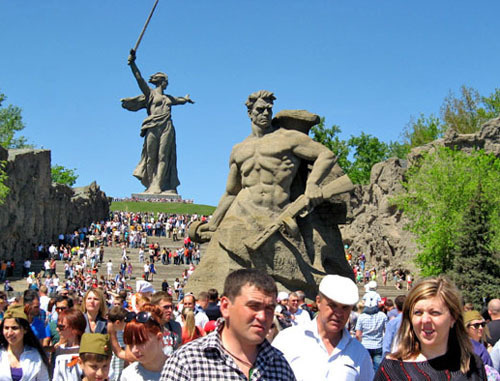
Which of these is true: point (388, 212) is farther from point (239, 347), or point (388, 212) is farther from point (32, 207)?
point (239, 347)

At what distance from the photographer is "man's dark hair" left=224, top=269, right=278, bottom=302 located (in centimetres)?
341

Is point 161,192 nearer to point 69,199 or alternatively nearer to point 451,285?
point 69,199

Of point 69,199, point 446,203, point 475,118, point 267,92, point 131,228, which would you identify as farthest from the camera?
point 475,118

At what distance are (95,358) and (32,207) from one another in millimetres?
33517

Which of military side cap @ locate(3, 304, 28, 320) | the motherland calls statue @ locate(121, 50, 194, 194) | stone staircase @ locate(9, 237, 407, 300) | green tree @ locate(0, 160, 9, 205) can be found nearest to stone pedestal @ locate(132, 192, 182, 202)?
the motherland calls statue @ locate(121, 50, 194, 194)

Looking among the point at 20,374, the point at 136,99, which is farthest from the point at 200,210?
the point at 20,374

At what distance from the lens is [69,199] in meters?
42.7

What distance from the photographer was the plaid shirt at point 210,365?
323cm

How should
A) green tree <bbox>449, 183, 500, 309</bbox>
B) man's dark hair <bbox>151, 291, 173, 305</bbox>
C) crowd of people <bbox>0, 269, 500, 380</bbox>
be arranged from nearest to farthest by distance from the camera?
crowd of people <bbox>0, 269, 500, 380</bbox>
man's dark hair <bbox>151, 291, 173, 305</bbox>
green tree <bbox>449, 183, 500, 309</bbox>

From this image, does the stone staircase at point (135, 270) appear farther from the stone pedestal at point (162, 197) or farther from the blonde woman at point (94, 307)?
the blonde woman at point (94, 307)

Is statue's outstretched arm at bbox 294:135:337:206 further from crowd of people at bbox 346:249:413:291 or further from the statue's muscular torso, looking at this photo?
crowd of people at bbox 346:249:413:291

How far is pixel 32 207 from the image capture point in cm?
3653

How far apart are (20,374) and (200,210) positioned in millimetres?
45093

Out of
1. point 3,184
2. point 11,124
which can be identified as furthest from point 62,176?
point 3,184
